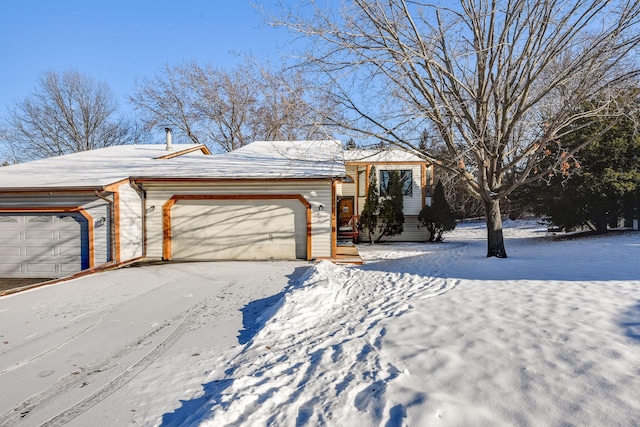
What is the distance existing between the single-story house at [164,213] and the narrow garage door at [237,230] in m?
0.03

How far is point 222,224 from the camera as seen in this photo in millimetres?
9719

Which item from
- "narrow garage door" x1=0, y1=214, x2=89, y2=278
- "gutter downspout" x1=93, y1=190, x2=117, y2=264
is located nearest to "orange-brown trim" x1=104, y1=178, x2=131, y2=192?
"gutter downspout" x1=93, y1=190, x2=117, y2=264

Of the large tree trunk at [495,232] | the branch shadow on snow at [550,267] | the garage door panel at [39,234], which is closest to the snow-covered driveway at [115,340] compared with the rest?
the garage door panel at [39,234]

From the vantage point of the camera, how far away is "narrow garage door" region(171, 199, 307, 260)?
9.66 meters

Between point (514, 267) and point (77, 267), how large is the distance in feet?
35.0

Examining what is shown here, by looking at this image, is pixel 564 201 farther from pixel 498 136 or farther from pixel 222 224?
pixel 222 224

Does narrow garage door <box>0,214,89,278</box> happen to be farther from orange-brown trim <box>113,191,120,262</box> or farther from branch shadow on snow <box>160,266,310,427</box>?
branch shadow on snow <box>160,266,310,427</box>

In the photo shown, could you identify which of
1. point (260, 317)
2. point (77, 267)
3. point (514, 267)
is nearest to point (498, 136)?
point (514, 267)

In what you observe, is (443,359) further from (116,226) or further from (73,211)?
(73,211)

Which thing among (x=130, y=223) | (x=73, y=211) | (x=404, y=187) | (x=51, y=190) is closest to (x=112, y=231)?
(x=130, y=223)

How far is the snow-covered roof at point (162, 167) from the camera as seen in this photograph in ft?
29.9

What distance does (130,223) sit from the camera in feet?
30.6

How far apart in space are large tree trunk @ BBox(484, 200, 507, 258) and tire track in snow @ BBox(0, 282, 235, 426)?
7138 mm

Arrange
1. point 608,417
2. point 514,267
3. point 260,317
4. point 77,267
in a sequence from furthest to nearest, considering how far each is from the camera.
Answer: point 77,267 → point 514,267 → point 260,317 → point 608,417
